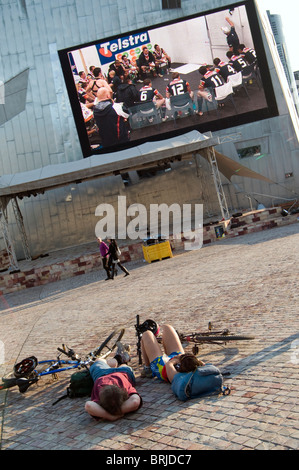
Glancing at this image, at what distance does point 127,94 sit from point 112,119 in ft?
4.60

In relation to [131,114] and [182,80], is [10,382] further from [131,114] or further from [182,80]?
[182,80]

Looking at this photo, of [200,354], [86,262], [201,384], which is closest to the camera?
[201,384]

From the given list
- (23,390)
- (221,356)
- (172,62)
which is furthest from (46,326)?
(172,62)

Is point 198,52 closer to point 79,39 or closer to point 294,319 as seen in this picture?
point 79,39

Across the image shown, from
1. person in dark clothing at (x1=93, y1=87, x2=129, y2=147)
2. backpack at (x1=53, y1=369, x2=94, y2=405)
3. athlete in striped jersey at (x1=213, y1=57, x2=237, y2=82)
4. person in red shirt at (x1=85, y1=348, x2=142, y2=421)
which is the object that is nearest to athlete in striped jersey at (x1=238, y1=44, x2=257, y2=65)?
athlete in striped jersey at (x1=213, y1=57, x2=237, y2=82)

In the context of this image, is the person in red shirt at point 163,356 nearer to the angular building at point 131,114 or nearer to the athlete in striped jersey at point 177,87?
the angular building at point 131,114

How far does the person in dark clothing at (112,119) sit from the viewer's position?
25.7 metres

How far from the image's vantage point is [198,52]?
25.3 metres

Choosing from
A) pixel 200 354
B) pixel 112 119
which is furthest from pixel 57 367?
pixel 112 119

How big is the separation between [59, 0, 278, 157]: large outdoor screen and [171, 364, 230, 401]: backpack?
70.1 ft

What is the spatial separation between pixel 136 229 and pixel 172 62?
8.28 metres

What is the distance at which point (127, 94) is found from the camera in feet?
83.6

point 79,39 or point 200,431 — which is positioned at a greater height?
point 79,39
